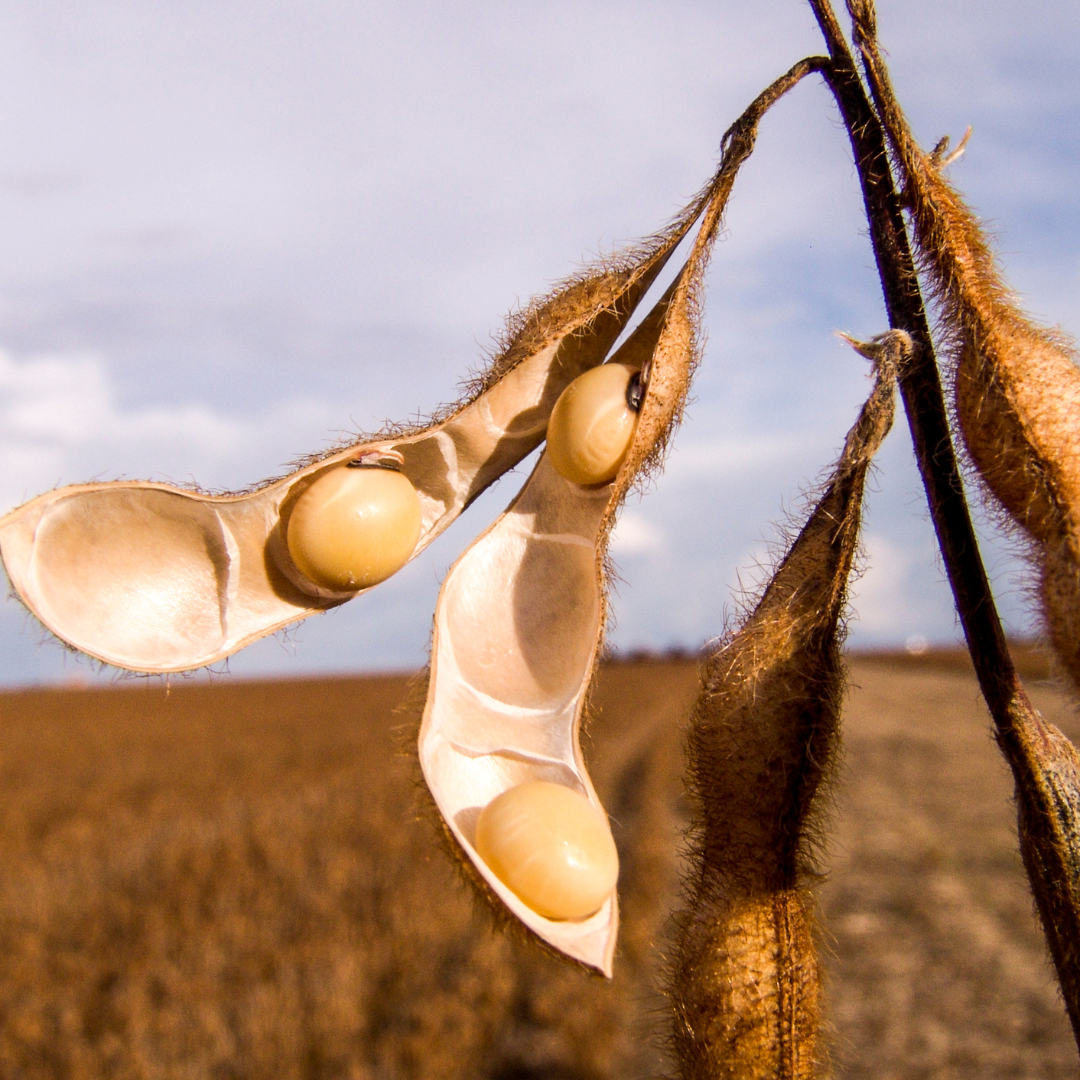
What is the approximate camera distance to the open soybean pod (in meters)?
1.88

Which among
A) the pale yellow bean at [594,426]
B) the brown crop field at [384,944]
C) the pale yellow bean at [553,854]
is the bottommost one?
the brown crop field at [384,944]

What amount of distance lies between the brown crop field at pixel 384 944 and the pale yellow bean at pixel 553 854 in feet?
0.28

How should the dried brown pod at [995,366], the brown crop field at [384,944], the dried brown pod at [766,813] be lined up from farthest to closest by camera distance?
the brown crop field at [384,944] → the dried brown pod at [766,813] → the dried brown pod at [995,366]

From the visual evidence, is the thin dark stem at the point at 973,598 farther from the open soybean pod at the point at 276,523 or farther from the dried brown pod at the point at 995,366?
the open soybean pod at the point at 276,523

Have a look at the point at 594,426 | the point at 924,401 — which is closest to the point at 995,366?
the point at 924,401

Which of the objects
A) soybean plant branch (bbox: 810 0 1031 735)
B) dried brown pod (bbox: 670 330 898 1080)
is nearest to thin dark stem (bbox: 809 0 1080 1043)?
soybean plant branch (bbox: 810 0 1031 735)

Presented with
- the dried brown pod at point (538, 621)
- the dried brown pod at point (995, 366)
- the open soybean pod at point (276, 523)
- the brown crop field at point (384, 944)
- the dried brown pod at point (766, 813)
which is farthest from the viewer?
the brown crop field at point (384, 944)

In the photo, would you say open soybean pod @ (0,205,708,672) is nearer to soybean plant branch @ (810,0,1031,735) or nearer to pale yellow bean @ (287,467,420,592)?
pale yellow bean @ (287,467,420,592)

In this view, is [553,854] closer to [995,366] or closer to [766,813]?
[766,813]

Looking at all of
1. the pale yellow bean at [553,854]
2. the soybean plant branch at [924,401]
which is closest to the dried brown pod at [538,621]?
the pale yellow bean at [553,854]

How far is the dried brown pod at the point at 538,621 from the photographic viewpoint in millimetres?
1772

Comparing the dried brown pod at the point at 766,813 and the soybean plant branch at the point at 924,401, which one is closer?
the soybean plant branch at the point at 924,401

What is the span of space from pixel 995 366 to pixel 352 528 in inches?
47.0

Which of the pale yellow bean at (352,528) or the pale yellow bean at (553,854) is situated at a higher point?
the pale yellow bean at (352,528)
